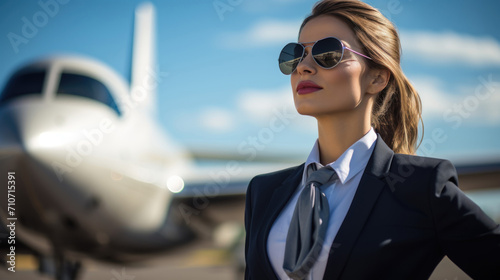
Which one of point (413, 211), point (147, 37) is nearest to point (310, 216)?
point (413, 211)

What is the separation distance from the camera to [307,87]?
1151mm

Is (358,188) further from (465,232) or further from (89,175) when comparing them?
(89,175)

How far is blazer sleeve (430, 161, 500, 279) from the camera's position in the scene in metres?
0.86

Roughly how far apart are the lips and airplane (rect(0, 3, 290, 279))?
11.4 ft

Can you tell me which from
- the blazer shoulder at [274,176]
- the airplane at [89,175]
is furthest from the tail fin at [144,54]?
the blazer shoulder at [274,176]

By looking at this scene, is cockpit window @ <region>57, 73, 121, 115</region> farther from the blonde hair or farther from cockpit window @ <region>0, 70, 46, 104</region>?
the blonde hair

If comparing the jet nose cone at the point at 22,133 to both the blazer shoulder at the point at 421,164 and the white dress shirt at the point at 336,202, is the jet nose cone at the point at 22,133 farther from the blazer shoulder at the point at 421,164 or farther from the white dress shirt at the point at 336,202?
the blazer shoulder at the point at 421,164

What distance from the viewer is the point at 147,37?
10.3 m

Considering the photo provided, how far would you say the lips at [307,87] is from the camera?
1.14 meters

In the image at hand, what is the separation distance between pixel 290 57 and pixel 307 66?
110 millimetres

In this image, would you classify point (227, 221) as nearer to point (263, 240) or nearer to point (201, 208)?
point (201, 208)

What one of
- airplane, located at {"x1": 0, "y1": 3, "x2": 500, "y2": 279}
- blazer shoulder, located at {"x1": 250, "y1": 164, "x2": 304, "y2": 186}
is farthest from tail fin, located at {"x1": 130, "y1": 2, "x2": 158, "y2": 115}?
blazer shoulder, located at {"x1": 250, "y1": 164, "x2": 304, "y2": 186}

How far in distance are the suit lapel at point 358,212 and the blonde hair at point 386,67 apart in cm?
22

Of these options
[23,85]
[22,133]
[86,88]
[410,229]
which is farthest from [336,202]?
[23,85]
